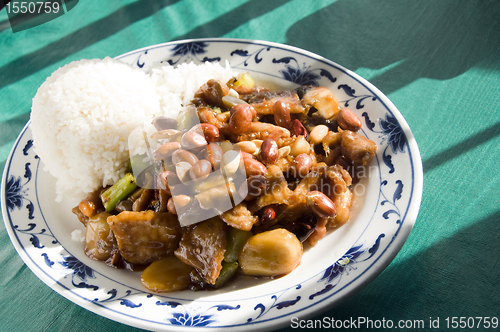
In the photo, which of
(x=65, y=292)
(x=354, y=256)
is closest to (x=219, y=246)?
(x=354, y=256)

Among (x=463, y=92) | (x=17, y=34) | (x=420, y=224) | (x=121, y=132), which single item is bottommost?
(x=420, y=224)

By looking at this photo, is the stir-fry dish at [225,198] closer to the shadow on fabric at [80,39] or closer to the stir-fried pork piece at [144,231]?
the stir-fried pork piece at [144,231]

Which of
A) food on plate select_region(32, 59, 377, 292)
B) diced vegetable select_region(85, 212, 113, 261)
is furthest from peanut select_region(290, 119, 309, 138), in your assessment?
diced vegetable select_region(85, 212, 113, 261)

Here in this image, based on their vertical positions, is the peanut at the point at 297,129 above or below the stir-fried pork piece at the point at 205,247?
above

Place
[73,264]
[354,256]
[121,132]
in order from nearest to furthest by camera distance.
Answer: [354,256]
[73,264]
[121,132]

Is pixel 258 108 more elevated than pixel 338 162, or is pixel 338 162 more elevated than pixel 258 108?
pixel 258 108

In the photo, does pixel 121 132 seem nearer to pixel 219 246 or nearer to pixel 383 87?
pixel 219 246
